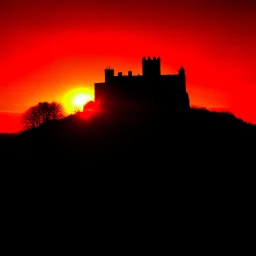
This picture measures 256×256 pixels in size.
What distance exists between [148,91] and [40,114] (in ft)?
180

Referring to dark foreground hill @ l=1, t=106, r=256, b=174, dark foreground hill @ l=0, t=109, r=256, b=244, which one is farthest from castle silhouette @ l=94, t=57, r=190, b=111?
dark foreground hill @ l=0, t=109, r=256, b=244

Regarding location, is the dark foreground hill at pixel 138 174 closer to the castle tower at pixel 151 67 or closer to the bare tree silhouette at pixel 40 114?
the castle tower at pixel 151 67

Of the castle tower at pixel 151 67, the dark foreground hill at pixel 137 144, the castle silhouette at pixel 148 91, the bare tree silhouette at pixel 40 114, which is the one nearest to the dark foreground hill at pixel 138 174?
the dark foreground hill at pixel 137 144

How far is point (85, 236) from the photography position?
3750 centimetres

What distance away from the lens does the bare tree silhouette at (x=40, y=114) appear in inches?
4599

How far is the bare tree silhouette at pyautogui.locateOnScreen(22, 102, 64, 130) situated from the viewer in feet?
383

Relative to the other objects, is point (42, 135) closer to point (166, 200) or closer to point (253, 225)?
point (166, 200)

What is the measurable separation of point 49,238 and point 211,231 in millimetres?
17273

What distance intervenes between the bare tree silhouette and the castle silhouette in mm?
43666

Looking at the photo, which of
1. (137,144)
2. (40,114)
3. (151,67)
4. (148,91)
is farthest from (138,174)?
(40,114)

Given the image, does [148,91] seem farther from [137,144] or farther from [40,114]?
[40,114]

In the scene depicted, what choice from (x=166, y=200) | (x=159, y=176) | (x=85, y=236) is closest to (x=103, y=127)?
(x=159, y=176)

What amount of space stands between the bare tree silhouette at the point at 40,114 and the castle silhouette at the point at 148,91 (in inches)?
1719

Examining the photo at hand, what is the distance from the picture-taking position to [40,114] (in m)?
119
